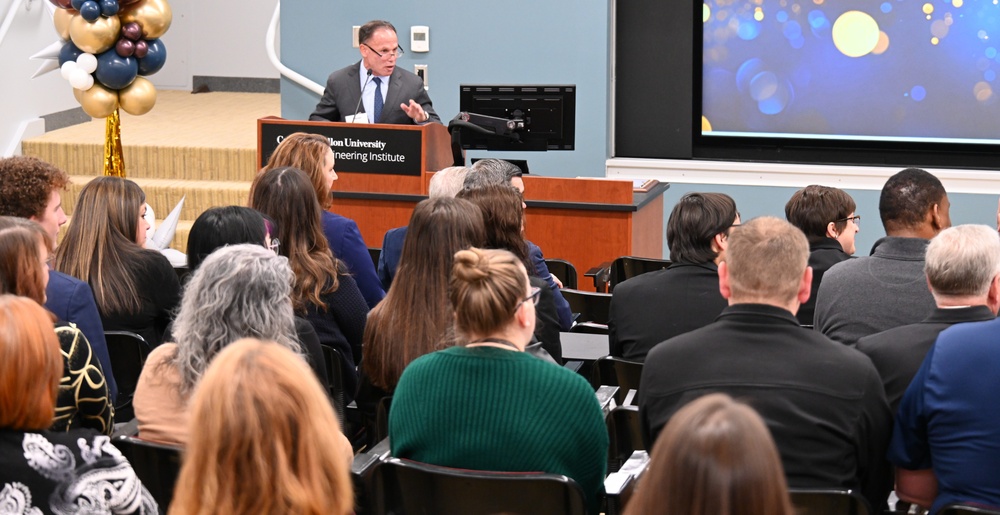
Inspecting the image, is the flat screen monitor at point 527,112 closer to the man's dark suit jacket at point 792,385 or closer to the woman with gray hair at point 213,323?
the woman with gray hair at point 213,323

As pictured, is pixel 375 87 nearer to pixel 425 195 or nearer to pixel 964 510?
pixel 425 195

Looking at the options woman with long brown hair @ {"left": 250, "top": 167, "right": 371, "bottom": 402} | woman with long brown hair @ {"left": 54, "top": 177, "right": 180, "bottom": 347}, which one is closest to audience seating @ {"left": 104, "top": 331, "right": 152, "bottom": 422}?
woman with long brown hair @ {"left": 54, "top": 177, "right": 180, "bottom": 347}

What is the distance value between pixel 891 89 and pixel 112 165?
5.09m

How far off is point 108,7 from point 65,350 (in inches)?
182

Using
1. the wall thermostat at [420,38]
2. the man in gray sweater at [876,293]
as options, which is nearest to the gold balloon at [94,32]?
the wall thermostat at [420,38]

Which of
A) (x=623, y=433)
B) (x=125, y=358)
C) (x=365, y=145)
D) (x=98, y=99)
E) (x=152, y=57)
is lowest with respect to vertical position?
(x=623, y=433)

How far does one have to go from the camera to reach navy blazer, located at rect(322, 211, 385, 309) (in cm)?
425

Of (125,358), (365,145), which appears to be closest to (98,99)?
(365,145)

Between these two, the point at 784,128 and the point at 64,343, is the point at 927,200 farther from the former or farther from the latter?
the point at 784,128

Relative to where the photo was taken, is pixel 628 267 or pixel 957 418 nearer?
pixel 957 418

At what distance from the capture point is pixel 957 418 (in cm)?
257

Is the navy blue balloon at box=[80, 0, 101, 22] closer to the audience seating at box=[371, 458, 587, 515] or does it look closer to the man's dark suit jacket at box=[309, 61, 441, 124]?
the man's dark suit jacket at box=[309, 61, 441, 124]

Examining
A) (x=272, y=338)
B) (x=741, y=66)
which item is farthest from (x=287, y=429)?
(x=741, y=66)

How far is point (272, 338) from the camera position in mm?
2701
